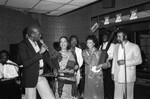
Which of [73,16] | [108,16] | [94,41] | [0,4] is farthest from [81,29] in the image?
[94,41]

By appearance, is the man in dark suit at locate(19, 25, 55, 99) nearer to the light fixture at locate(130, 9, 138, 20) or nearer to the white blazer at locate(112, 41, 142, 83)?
the white blazer at locate(112, 41, 142, 83)

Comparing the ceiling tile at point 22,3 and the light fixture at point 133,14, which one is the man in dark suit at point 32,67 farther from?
the ceiling tile at point 22,3

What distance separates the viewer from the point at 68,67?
8.95ft

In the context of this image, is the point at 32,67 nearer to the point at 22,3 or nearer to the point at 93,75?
the point at 93,75

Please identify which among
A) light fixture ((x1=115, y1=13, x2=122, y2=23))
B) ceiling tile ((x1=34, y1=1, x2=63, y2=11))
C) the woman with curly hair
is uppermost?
ceiling tile ((x1=34, y1=1, x2=63, y2=11))

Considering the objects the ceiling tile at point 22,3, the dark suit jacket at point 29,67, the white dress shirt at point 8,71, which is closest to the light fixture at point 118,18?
the ceiling tile at point 22,3

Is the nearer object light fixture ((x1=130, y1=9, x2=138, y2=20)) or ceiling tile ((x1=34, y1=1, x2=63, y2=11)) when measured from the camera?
light fixture ((x1=130, y1=9, x2=138, y2=20))

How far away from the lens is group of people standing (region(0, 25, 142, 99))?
2.22 meters

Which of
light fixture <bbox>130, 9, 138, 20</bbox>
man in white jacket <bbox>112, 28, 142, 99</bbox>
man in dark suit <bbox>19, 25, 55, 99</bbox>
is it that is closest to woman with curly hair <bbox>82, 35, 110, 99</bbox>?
man in white jacket <bbox>112, 28, 142, 99</bbox>

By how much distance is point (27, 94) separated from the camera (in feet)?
7.29

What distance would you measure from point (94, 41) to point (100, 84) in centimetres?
74

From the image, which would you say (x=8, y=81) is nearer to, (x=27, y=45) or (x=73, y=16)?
(x=27, y=45)

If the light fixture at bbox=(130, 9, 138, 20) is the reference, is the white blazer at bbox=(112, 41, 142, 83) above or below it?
below

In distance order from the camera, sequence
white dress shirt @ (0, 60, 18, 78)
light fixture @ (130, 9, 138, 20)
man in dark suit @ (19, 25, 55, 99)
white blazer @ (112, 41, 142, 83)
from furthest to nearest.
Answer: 1. light fixture @ (130, 9, 138, 20)
2. white dress shirt @ (0, 60, 18, 78)
3. white blazer @ (112, 41, 142, 83)
4. man in dark suit @ (19, 25, 55, 99)
